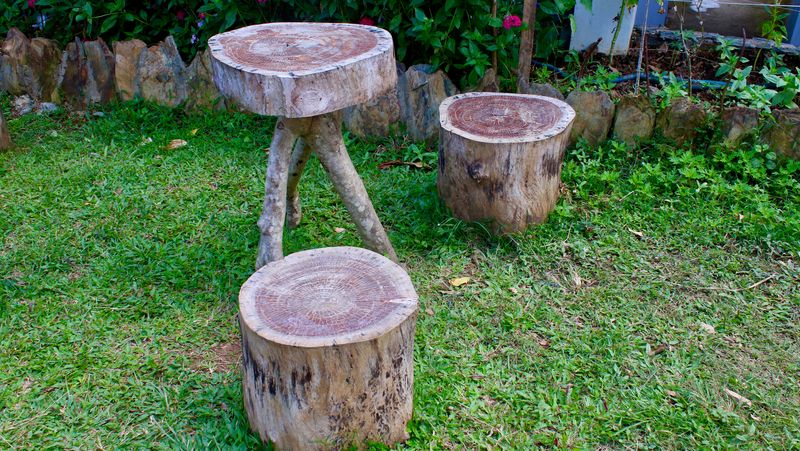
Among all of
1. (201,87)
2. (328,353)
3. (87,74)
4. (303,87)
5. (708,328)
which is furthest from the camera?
(87,74)

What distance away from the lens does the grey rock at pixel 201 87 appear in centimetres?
485

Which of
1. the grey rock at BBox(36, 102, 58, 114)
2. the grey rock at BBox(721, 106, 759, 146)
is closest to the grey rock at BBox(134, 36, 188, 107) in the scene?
the grey rock at BBox(36, 102, 58, 114)

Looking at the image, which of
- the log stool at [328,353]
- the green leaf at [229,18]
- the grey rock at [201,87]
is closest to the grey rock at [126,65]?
the grey rock at [201,87]

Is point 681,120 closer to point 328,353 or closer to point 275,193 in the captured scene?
point 275,193

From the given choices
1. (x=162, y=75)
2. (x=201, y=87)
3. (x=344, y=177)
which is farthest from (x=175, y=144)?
(x=344, y=177)

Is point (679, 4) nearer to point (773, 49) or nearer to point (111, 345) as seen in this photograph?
point (773, 49)

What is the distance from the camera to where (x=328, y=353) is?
221 cm

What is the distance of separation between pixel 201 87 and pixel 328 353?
10.6 ft

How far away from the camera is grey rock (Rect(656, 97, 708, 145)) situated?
4133 mm

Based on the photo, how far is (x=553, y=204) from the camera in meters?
3.78

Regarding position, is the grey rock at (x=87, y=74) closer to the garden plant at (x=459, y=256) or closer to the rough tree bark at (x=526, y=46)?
the garden plant at (x=459, y=256)

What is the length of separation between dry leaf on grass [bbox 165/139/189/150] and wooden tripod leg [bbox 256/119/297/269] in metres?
1.67

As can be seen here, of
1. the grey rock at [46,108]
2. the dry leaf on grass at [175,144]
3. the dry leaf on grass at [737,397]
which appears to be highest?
the grey rock at [46,108]

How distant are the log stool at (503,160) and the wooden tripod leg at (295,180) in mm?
732
